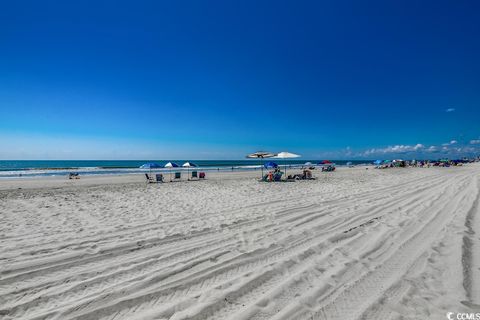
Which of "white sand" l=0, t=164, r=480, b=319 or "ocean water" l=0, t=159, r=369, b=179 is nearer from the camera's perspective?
"white sand" l=0, t=164, r=480, b=319

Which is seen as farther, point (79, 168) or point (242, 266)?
point (79, 168)

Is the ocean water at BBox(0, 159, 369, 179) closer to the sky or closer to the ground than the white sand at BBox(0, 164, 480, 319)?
closer to the sky

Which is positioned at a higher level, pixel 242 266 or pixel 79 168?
pixel 79 168

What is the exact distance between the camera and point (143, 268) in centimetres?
336

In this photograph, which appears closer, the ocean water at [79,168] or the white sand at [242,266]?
the white sand at [242,266]

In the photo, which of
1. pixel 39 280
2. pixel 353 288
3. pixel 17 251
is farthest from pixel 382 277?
pixel 17 251

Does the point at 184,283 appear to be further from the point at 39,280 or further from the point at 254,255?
the point at 39,280

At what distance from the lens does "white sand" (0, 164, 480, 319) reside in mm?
2451

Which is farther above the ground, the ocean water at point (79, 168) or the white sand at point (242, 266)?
the ocean water at point (79, 168)

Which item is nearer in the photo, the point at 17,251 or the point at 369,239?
the point at 17,251

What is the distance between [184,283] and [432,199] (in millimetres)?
9086

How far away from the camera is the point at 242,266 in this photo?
3.39 metres

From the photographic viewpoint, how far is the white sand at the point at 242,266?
8.04 feet

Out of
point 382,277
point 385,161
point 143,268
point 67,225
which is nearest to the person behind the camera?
point 382,277
